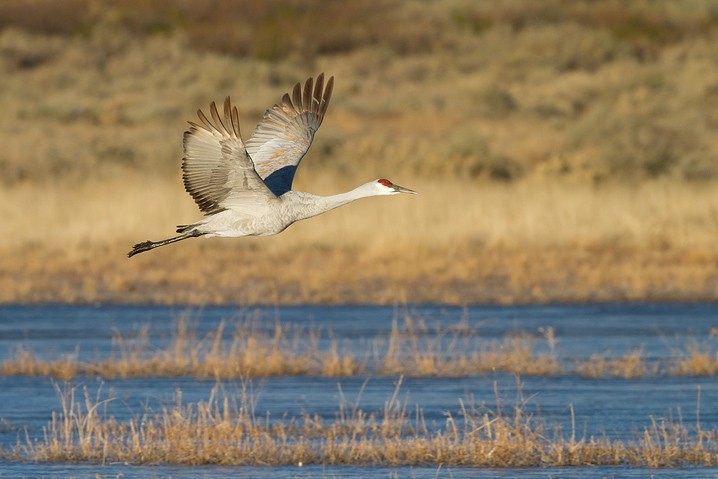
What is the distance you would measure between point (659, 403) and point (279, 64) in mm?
37001

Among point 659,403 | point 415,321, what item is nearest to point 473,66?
point 415,321

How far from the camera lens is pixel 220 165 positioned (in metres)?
10.4

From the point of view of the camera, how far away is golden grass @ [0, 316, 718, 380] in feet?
48.5

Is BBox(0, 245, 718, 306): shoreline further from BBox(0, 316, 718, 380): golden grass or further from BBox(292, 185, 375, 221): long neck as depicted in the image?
BBox(292, 185, 375, 221): long neck

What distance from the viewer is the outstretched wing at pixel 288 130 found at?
11656 mm

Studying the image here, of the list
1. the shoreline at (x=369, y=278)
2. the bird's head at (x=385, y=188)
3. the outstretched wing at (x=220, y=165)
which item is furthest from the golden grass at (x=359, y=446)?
the shoreline at (x=369, y=278)

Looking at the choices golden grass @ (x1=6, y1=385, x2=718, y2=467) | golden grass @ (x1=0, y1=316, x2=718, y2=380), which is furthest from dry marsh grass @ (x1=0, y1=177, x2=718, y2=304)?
golden grass @ (x1=6, y1=385, x2=718, y2=467)

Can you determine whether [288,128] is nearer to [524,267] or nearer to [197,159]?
[197,159]

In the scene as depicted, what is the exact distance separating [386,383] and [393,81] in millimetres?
33788

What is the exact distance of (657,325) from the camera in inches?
722

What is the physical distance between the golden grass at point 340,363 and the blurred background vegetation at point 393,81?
15356mm

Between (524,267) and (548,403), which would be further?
(524,267)

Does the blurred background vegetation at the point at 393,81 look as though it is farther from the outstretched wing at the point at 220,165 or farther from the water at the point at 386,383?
the outstretched wing at the point at 220,165

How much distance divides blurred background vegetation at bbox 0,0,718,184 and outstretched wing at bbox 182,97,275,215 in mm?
20514
